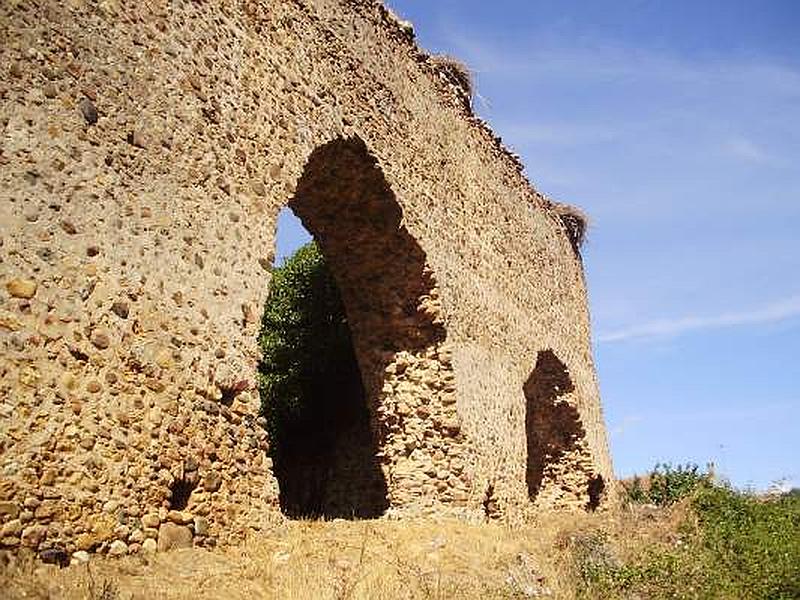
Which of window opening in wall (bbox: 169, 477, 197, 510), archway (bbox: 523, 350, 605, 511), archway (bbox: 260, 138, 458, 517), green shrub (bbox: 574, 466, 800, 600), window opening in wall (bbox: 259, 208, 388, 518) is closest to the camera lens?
window opening in wall (bbox: 169, 477, 197, 510)

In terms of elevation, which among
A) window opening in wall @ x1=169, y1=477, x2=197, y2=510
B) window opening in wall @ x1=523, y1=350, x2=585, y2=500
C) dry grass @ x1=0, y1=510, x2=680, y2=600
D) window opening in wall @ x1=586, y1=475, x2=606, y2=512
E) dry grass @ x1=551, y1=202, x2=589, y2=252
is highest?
dry grass @ x1=551, y1=202, x2=589, y2=252

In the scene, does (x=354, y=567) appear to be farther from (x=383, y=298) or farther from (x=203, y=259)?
(x=383, y=298)

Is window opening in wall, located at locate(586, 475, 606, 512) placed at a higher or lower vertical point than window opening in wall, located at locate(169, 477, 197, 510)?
higher

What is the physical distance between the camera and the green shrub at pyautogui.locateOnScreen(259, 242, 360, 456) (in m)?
13.8

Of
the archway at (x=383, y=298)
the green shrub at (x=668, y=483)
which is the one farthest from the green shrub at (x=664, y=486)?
the archway at (x=383, y=298)

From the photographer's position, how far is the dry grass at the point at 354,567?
486cm

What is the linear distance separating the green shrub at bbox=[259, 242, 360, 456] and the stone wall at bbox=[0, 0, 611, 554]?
10.2 ft

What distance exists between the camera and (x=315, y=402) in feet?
45.4

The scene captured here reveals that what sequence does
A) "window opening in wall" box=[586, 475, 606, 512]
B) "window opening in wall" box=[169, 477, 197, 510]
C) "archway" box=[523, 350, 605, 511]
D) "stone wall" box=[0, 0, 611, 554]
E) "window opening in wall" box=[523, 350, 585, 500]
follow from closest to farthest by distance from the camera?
"stone wall" box=[0, 0, 611, 554] < "window opening in wall" box=[169, 477, 197, 510] < "archway" box=[523, 350, 605, 511] < "window opening in wall" box=[523, 350, 585, 500] < "window opening in wall" box=[586, 475, 606, 512]

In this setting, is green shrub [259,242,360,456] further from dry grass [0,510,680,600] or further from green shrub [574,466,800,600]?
green shrub [574,466,800,600]

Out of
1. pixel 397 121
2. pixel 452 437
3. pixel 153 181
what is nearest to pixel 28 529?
pixel 153 181

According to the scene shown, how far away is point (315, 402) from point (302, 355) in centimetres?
89

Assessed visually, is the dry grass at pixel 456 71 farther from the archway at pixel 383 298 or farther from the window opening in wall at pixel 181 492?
the window opening in wall at pixel 181 492

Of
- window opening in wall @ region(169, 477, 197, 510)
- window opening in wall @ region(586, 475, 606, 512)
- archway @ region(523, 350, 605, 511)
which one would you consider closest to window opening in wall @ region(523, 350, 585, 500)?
archway @ region(523, 350, 605, 511)
